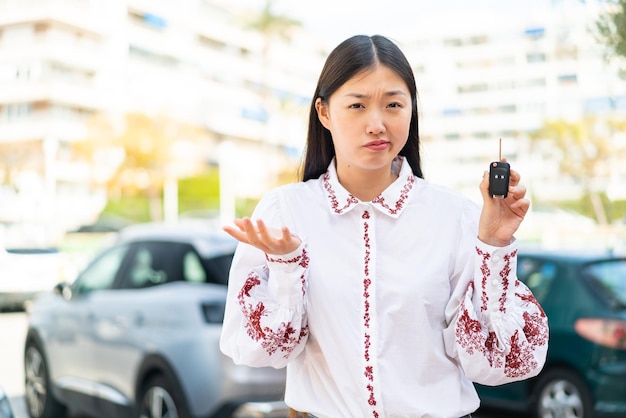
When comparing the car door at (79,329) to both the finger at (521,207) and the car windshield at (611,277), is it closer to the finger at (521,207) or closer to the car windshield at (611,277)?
the car windshield at (611,277)

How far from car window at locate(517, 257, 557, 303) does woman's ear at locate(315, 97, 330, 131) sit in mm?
5086

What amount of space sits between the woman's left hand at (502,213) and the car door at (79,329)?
5064 mm

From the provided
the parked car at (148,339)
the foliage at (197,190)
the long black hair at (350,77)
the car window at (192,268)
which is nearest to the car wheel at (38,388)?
the parked car at (148,339)

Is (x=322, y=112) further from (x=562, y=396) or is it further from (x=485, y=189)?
(x=562, y=396)

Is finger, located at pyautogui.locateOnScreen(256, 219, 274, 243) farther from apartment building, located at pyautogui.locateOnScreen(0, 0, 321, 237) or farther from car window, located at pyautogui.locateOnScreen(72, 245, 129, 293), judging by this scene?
apartment building, located at pyautogui.locateOnScreen(0, 0, 321, 237)

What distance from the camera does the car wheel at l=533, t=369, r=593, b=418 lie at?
6.76 metres

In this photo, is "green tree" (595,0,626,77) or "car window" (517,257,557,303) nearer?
"green tree" (595,0,626,77)

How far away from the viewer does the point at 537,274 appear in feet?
24.4

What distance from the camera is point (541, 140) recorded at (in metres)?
56.5

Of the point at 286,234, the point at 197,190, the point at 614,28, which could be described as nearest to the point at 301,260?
the point at 286,234

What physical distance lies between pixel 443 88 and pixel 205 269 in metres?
98.9

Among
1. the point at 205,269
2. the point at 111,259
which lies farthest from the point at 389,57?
the point at 111,259

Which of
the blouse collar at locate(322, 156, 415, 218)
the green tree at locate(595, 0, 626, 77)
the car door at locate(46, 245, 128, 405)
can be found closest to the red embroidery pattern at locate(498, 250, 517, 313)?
the blouse collar at locate(322, 156, 415, 218)

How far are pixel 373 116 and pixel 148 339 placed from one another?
13.9 feet
